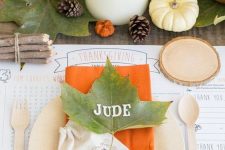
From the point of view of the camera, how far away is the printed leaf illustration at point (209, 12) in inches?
28.3

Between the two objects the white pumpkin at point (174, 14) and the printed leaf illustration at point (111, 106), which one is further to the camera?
the white pumpkin at point (174, 14)

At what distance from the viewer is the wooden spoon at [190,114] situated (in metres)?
0.61

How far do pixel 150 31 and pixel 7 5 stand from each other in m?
0.24

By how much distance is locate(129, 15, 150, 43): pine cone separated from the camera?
695mm

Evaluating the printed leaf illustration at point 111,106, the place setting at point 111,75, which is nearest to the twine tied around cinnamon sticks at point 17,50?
the place setting at point 111,75

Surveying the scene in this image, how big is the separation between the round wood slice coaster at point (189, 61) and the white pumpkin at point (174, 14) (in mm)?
23

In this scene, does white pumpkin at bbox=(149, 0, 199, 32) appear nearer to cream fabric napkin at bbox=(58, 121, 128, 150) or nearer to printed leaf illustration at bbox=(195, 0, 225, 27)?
printed leaf illustration at bbox=(195, 0, 225, 27)

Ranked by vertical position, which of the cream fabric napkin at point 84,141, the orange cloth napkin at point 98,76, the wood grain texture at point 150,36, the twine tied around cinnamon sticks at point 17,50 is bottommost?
the cream fabric napkin at point 84,141

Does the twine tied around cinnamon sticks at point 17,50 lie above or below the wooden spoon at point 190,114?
above

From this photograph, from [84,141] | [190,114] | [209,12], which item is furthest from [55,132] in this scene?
[209,12]

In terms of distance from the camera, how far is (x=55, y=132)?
0.60m

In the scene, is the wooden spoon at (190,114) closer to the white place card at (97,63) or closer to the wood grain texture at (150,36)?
the white place card at (97,63)

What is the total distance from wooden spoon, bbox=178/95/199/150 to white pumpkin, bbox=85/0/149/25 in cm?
16

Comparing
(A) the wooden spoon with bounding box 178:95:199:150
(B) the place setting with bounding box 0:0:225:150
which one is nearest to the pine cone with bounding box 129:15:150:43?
(B) the place setting with bounding box 0:0:225:150
